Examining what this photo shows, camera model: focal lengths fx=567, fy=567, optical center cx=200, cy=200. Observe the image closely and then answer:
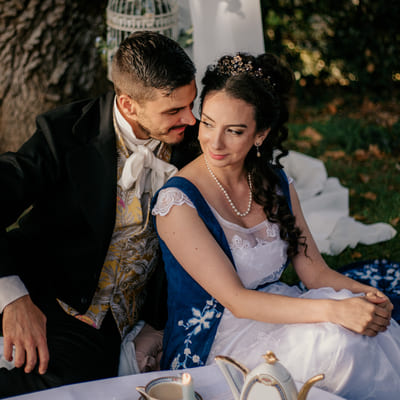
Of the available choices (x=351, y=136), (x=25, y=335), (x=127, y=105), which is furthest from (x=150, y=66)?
(x=351, y=136)

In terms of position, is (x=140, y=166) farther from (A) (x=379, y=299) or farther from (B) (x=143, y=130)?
(A) (x=379, y=299)

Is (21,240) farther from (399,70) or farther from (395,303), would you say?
(399,70)

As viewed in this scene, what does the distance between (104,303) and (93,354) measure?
0.86ft

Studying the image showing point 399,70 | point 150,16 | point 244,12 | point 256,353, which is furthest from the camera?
point 399,70

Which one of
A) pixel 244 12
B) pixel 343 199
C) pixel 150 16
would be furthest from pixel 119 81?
pixel 343 199

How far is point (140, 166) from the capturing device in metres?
2.75

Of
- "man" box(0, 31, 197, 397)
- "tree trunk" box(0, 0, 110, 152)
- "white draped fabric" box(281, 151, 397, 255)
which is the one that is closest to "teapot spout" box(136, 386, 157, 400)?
"man" box(0, 31, 197, 397)

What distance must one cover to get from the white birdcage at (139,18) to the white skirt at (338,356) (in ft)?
8.92

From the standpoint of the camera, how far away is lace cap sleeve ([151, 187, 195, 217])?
2.53 metres

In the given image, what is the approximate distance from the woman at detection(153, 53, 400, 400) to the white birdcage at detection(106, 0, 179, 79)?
5.75 feet

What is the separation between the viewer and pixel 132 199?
9.23ft

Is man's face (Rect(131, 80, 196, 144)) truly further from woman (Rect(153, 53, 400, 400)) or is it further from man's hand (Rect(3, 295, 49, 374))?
man's hand (Rect(3, 295, 49, 374))

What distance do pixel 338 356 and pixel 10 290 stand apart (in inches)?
54.2

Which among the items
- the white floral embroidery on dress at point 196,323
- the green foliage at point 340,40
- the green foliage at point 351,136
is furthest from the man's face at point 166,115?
the green foliage at point 340,40
